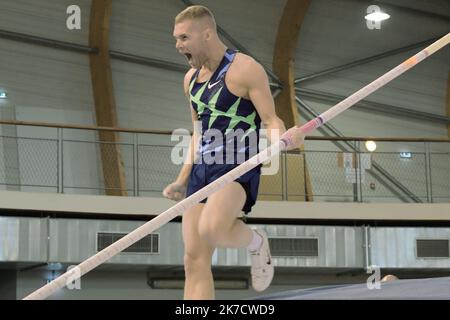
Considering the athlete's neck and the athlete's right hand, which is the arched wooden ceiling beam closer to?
the athlete's right hand

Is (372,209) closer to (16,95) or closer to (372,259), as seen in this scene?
(372,259)

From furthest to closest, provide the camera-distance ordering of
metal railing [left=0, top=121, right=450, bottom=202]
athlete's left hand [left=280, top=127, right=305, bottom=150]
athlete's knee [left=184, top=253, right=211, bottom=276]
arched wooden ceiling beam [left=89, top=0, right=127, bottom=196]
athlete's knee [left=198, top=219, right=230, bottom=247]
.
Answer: arched wooden ceiling beam [left=89, top=0, right=127, bottom=196], metal railing [left=0, top=121, right=450, bottom=202], athlete's knee [left=184, top=253, right=211, bottom=276], athlete's knee [left=198, top=219, right=230, bottom=247], athlete's left hand [left=280, top=127, right=305, bottom=150]

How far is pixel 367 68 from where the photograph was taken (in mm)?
19234

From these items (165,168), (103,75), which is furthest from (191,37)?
(103,75)

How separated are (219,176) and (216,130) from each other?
28 centimetres

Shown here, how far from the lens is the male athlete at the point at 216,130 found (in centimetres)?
495

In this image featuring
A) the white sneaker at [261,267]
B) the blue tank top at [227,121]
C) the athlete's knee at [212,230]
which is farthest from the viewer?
the white sneaker at [261,267]

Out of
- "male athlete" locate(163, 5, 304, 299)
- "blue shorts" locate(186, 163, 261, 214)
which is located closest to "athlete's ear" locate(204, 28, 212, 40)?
"male athlete" locate(163, 5, 304, 299)

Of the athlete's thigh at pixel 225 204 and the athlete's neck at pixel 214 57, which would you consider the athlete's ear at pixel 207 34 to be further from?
the athlete's thigh at pixel 225 204

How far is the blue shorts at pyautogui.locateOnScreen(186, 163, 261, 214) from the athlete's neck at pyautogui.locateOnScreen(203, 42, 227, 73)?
21.9 inches

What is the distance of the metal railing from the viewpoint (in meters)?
14.4

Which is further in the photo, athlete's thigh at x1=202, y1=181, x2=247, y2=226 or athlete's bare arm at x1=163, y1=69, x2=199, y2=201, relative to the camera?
athlete's bare arm at x1=163, y1=69, x2=199, y2=201

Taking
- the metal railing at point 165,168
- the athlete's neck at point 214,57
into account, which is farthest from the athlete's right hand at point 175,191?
the metal railing at point 165,168
